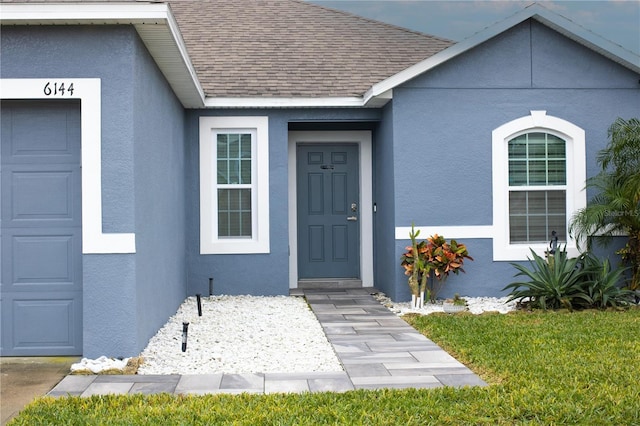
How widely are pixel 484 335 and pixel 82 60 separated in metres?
5.02

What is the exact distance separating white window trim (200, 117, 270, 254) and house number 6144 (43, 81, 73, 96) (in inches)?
197

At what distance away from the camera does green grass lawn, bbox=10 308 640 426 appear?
5031mm

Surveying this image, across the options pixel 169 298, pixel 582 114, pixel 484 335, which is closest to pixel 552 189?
pixel 582 114

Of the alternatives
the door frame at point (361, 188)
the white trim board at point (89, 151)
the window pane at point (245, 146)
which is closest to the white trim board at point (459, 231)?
the door frame at point (361, 188)

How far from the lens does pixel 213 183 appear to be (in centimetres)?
1198

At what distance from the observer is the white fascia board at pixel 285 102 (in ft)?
37.8

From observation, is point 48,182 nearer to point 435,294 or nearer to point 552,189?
point 435,294

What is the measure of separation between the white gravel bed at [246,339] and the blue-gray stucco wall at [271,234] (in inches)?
16.5

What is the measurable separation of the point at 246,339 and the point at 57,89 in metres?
3.30

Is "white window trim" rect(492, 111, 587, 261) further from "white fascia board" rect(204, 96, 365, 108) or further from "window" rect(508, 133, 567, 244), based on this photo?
"white fascia board" rect(204, 96, 365, 108)

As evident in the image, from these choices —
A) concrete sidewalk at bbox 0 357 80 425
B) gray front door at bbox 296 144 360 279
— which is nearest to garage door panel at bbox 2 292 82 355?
concrete sidewalk at bbox 0 357 80 425

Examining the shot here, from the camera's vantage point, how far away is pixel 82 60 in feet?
22.8

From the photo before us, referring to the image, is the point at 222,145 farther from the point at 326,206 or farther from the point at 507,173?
the point at 507,173

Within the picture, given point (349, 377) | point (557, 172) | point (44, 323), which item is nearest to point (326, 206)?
point (557, 172)
